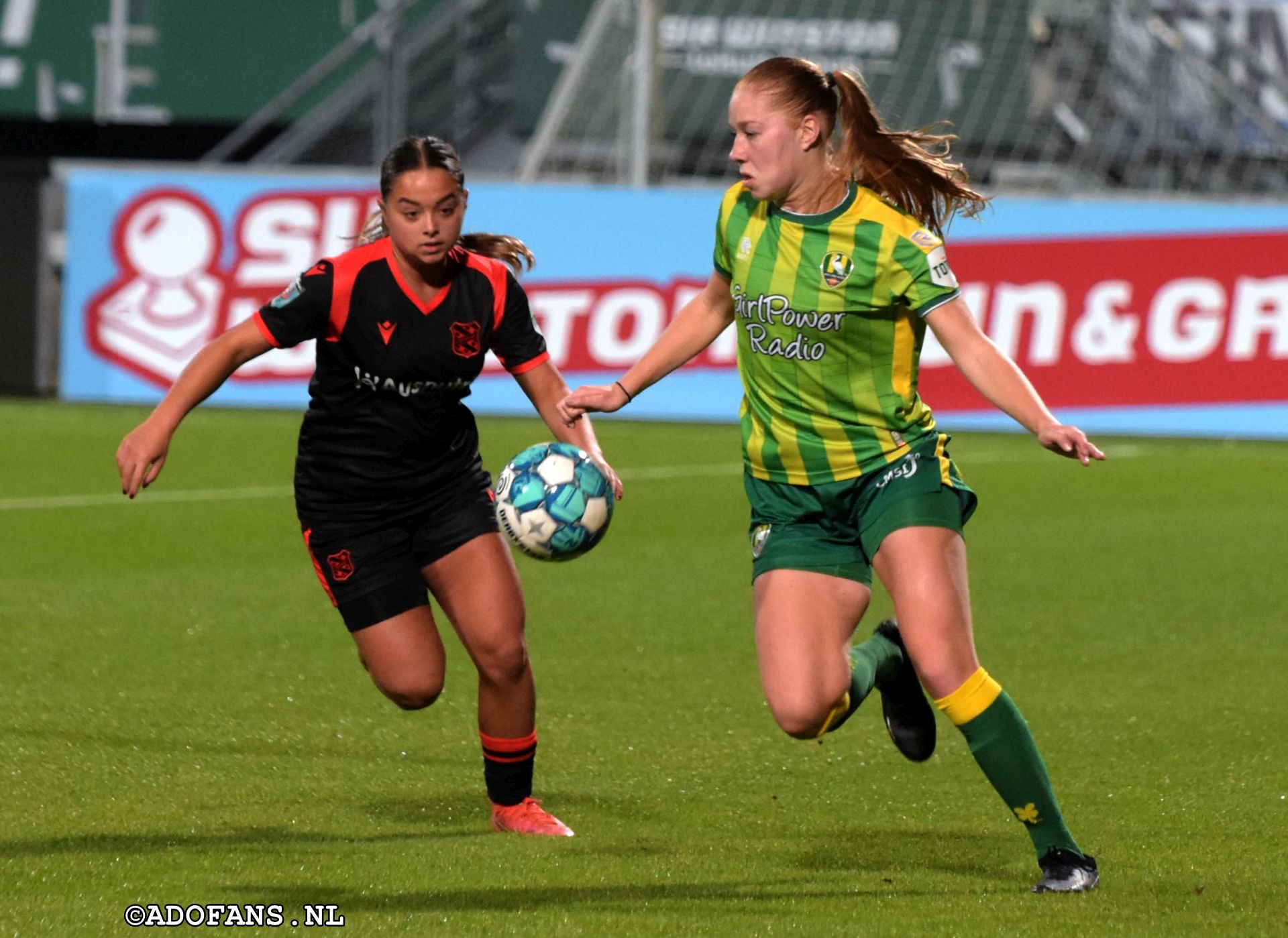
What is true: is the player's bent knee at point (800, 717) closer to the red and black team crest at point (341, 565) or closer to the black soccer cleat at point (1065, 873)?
the black soccer cleat at point (1065, 873)

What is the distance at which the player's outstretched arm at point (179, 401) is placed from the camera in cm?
487

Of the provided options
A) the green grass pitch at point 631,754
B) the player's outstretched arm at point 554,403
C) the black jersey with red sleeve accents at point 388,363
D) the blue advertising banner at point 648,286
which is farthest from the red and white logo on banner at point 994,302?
the black jersey with red sleeve accents at point 388,363

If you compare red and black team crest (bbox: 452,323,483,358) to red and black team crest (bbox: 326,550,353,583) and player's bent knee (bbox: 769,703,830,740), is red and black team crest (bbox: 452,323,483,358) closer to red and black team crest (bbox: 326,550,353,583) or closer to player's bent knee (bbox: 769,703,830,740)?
red and black team crest (bbox: 326,550,353,583)

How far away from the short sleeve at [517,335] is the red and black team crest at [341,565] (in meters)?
0.61

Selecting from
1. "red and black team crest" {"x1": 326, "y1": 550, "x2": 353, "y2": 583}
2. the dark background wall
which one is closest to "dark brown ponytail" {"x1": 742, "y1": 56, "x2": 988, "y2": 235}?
"red and black team crest" {"x1": 326, "y1": 550, "x2": 353, "y2": 583}

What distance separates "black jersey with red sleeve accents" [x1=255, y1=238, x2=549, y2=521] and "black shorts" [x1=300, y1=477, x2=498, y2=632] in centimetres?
4

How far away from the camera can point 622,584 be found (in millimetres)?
9508

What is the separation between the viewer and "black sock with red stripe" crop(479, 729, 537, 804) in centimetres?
525

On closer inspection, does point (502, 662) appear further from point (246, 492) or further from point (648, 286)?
point (648, 286)

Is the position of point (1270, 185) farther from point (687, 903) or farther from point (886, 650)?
point (687, 903)

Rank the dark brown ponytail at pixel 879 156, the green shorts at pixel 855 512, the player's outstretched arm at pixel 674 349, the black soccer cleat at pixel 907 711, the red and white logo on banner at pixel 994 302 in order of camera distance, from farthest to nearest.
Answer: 1. the red and white logo on banner at pixel 994 302
2. the black soccer cleat at pixel 907 711
3. the player's outstretched arm at pixel 674 349
4. the dark brown ponytail at pixel 879 156
5. the green shorts at pixel 855 512

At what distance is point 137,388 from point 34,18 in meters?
7.11

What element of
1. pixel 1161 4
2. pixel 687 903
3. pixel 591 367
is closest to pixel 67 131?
pixel 591 367

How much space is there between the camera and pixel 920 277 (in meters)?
4.71
